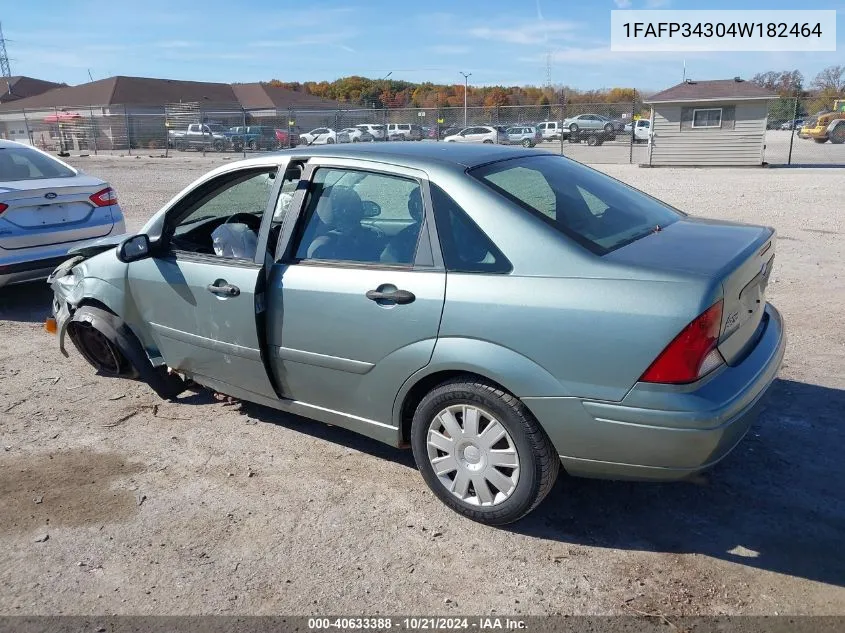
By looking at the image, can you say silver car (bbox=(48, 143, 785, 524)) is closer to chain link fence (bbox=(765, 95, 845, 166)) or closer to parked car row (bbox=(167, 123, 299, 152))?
chain link fence (bbox=(765, 95, 845, 166))

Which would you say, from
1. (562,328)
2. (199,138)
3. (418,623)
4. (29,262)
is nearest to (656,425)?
(562,328)

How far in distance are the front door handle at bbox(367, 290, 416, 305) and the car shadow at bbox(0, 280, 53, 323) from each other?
193 inches

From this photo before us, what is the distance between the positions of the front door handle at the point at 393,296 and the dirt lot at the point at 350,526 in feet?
3.43

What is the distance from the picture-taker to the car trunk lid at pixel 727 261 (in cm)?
279

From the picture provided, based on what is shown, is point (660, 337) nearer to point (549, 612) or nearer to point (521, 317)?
point (521, 317)

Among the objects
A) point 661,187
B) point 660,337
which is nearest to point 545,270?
point 660,337

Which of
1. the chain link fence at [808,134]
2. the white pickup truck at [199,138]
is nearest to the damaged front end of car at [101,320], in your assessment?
the chain link fence at [808,134]

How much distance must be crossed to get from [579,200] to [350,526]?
6.53 feet

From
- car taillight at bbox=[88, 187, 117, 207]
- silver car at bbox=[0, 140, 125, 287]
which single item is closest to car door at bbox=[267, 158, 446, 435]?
silver car at bbox=[0, 140, 125, 287]

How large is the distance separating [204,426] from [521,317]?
2.47 m

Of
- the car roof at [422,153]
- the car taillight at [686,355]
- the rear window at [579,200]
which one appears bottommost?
the car taillight at [686,355]

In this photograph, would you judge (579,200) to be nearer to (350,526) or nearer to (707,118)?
(350,526)

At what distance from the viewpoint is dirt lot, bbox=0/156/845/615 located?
2.77m

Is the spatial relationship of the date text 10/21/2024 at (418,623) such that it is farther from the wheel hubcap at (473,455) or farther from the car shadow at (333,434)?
the car shadow at (333,434)
